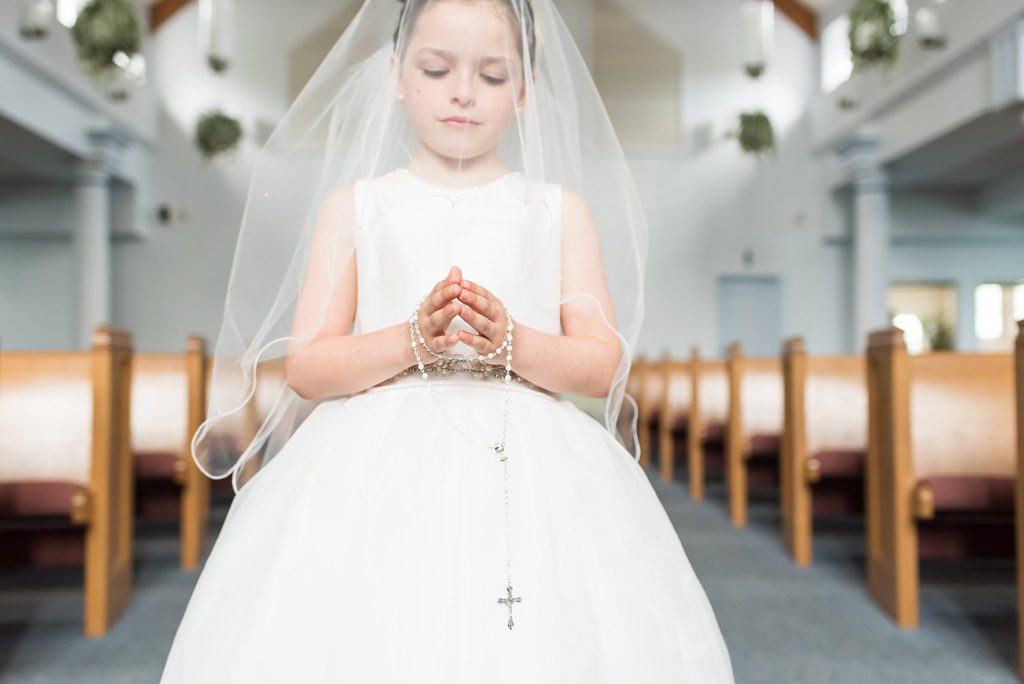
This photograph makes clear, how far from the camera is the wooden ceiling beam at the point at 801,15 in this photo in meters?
13.6

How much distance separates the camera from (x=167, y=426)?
15.2ft

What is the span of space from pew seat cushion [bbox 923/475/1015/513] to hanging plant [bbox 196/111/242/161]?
29.7ft

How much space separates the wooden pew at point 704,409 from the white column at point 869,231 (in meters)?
5.16

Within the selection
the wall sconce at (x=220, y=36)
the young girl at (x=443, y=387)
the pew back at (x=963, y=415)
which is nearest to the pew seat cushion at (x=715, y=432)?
the pew back at (x=963, y=415)

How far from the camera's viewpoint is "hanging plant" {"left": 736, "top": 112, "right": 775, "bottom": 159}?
11852 mm

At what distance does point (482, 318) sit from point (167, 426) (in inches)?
147

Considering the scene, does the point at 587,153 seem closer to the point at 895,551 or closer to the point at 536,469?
the point at 536,469

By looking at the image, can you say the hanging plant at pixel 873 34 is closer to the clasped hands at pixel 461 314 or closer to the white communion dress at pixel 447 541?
the white communion dress at pixel 447 541

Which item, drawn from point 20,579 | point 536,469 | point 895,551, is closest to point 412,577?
point 536,469

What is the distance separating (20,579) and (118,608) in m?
0.90

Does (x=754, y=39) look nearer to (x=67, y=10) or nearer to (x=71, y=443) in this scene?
(x=67, y=10)

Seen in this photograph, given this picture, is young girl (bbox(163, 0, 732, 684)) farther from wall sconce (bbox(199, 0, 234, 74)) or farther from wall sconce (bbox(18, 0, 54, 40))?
wall sconce (bbox(199, 0, 234, 74))

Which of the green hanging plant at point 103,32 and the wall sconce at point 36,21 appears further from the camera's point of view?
the wall sconce at point 36,21

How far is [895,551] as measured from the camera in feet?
11.1
